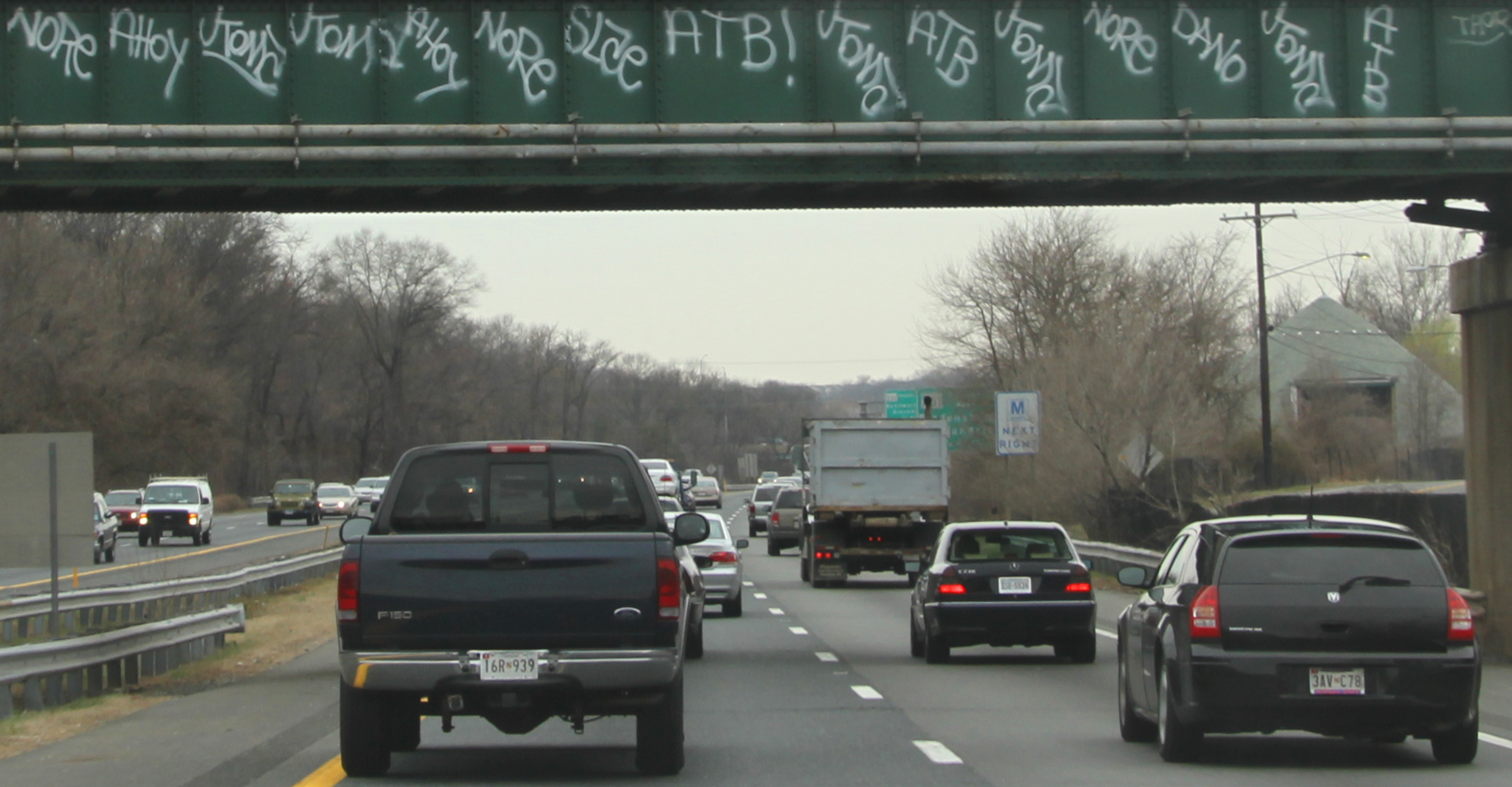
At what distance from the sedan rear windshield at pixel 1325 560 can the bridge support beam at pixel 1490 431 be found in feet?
31.9

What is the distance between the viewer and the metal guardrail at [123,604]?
20.1 meters

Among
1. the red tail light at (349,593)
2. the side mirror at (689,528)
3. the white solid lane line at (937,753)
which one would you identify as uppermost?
the side mirror at (689,528)

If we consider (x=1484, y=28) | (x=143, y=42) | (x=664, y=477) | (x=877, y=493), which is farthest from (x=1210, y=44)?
(x=664, y=477)

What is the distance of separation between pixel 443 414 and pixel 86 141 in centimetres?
9660

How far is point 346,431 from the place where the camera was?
11538 cm

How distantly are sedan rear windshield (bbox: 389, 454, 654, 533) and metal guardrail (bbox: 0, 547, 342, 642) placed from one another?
8.94m

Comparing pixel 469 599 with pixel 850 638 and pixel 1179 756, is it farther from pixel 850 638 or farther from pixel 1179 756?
pixel 850 638

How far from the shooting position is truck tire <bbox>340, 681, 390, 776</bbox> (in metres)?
10.1

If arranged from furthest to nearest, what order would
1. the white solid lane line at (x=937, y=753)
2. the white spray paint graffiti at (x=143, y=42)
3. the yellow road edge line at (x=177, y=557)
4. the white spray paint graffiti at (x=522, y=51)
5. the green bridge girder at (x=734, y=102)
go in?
A: the yellow road edge line at (x=177, y=557), the white spray paint graffiti at (x=522, y=51), the white spray paint graffiti at (x=143, y=42), the green bridge girder at (x=734, y=102), the white solid lane line at (x=937, y=753)

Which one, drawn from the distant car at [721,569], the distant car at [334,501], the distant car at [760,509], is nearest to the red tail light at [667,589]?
the distant car at [721,569]

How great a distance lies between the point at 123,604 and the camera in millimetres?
21703

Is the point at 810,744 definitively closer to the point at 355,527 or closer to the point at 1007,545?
the point at 355,527

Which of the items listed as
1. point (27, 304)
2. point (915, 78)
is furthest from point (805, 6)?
point (27, 304)

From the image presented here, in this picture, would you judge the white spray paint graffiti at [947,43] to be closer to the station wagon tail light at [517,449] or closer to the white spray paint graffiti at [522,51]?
the white spray paint graffiti at [522,51]
